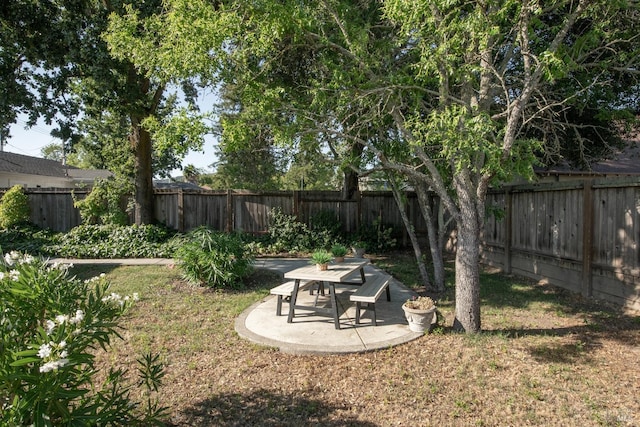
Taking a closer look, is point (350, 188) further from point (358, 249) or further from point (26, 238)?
point (26, 238)

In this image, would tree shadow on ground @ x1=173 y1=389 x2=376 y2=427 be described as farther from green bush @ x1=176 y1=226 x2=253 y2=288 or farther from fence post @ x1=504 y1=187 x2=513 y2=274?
fence post @ x1=504 y1=187 x2=513 y2=274

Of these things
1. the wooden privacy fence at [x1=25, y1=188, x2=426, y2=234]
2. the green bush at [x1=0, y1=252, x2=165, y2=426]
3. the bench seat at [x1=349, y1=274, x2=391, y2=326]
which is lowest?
the bench seat at [x1=349, y1=274, x2=391, y2=326]

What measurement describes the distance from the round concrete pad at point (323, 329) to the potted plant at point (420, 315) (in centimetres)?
11

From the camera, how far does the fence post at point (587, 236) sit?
599cm

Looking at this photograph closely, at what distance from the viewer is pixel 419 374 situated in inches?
141

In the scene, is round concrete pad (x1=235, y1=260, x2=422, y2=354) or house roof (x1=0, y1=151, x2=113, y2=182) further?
house roof (x1=0, y1=151, x2=113, y2=182)

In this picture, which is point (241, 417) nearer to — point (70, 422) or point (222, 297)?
point (70, 422)

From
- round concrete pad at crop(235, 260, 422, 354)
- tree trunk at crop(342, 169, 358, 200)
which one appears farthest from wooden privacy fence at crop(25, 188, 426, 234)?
round concrete pad at crop(235, 260, 422, 354)

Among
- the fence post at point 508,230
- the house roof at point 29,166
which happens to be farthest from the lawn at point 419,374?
the house roof at point 29,166

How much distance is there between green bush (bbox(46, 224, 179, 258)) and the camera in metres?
10.2

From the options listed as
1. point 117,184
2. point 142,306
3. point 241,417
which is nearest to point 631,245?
point 241,417

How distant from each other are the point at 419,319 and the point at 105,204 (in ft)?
36.6

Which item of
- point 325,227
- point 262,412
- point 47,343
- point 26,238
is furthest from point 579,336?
point 26,238

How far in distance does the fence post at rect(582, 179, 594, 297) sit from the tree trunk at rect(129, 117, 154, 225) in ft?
36.8
